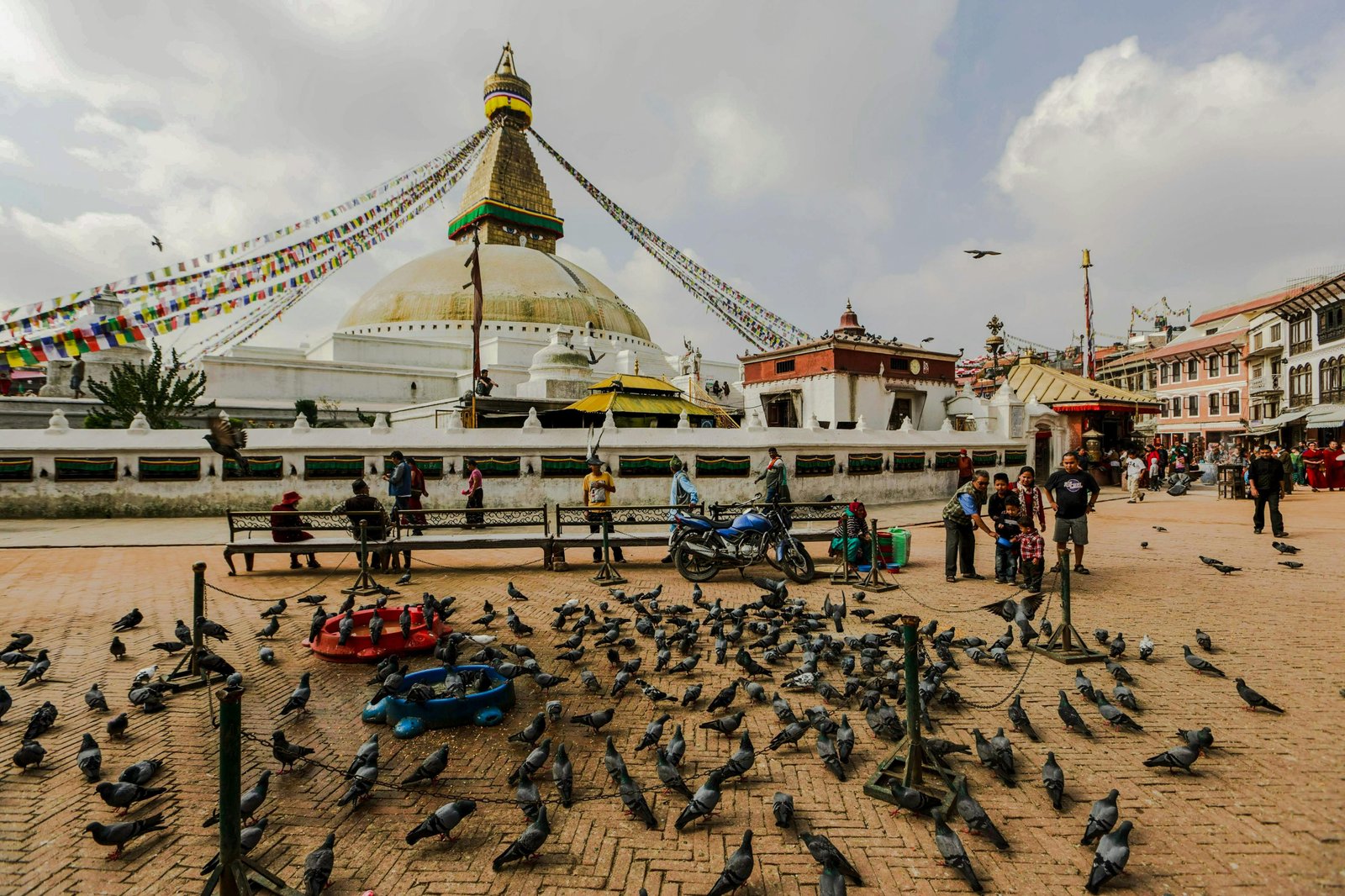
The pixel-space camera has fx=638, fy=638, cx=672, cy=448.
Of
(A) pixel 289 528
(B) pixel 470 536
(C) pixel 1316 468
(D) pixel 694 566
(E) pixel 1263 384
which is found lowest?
(D) pixel 694 566

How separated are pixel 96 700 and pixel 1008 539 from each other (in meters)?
10.1

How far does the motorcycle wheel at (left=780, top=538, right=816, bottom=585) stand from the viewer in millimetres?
9398

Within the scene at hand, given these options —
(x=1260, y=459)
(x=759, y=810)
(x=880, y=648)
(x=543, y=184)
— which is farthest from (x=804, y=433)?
(x=543, y=184)

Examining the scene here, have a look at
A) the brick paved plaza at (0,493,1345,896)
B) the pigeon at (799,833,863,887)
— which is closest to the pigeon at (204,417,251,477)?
the brick paved plaza at (0,493,1345,896)

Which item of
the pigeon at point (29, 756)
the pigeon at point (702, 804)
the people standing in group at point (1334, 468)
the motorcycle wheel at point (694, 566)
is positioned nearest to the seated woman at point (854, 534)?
the motorcycle wheel at point (694, 566)

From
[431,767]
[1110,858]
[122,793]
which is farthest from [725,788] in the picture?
[122,793]

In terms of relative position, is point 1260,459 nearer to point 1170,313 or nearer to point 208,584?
point 208,584

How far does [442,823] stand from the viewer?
11.0 ft

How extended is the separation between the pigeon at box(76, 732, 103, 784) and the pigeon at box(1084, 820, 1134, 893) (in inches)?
222

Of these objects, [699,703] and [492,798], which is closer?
[492,798]

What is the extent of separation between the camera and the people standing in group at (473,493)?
11555 mm

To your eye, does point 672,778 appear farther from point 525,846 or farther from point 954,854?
point 954,854

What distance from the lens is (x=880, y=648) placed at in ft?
20.2

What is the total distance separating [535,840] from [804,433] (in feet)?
54.3
